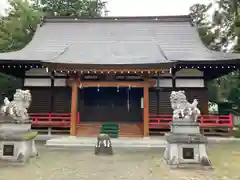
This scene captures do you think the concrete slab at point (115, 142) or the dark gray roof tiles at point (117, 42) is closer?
the concrete slab at point (115, 142)

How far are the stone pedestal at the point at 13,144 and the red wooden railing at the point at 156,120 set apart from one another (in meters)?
5.20

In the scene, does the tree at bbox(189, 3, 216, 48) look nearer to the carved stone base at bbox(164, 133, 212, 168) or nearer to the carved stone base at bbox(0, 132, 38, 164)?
the carved stone base at bbox(164, 133, 212, 168)

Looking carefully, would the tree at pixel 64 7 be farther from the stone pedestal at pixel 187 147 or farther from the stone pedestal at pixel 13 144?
the stone pedestal at pixel 187 147

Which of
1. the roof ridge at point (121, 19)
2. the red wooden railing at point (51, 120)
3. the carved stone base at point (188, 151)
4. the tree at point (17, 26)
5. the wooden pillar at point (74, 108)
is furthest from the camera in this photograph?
the tree at point (17, 26)

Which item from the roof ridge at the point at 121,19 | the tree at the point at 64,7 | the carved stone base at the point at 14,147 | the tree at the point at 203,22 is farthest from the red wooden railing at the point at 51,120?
the tree at the point at 64,7

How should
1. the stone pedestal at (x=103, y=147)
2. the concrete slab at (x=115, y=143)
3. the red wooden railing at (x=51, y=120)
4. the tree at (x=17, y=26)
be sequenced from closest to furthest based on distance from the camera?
the stone pedestal at (x=103, y=147) < the concrete slab at (x=115, y=143) < the red wooden railing at (x=51, y=120) < the tree at (x=17, y=26)

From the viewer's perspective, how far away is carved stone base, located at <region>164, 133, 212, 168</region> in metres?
7.02

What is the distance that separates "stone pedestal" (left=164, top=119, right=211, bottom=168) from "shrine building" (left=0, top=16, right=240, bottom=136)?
4.20 metres

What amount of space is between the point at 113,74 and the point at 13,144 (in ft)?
23.6

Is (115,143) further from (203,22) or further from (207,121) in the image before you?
(203,22)

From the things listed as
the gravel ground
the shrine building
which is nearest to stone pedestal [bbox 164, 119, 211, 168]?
the gravel ground

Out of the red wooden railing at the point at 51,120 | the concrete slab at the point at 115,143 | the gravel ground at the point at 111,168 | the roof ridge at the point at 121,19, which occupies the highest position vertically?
the roof ridge at the point at 121,19

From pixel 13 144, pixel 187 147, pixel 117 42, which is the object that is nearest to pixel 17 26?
pixel 117 42

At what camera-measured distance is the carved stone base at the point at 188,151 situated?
7.02 meters
